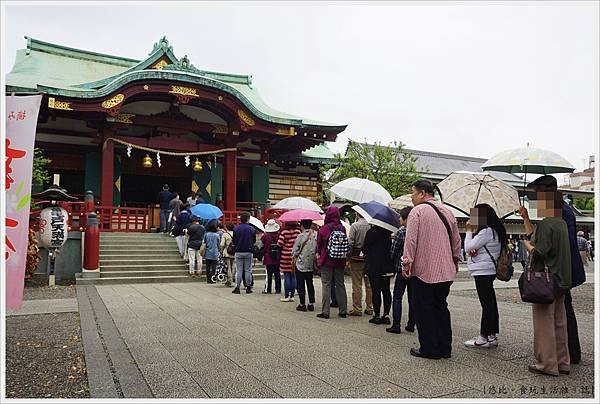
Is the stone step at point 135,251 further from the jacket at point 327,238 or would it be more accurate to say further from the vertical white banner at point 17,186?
the vertical white banner at point 17,186

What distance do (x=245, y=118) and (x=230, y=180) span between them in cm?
234

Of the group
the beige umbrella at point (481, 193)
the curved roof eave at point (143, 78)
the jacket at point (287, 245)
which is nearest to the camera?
the beige umbrella at point (481, 193)

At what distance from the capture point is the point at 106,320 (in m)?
6.76

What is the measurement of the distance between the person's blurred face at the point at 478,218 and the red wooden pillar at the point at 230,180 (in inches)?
502

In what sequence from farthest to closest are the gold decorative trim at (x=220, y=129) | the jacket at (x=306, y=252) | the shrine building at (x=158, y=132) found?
the gold decorative trim at (x=220, y=129) < the shrine building at (x=158, y=132) < the jacket at (x=306, y=252)

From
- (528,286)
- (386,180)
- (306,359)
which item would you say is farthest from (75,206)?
(528,286)

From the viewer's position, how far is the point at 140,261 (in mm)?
13000

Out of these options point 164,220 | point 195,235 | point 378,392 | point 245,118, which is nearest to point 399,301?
point 378,392

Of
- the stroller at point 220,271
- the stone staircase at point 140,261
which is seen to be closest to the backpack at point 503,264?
the stroller at point 220,271

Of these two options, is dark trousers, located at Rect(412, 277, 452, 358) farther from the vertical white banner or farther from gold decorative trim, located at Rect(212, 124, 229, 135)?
gold decorative trim, located at Rect(212, 124, 229, 135)

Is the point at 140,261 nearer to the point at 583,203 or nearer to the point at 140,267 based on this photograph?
the point at 140,267

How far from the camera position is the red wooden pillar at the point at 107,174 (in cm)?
1558

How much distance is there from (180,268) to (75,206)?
411cm

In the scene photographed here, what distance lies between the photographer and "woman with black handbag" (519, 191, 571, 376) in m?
4.15
